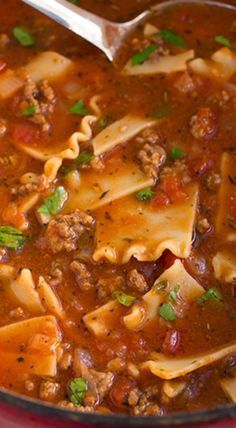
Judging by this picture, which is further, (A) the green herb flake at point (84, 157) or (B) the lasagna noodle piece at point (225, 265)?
(A) the green herb flake at point (84, 157)

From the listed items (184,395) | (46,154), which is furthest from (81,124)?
(184,395)

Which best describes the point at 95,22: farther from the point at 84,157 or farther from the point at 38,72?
the point at 84,157

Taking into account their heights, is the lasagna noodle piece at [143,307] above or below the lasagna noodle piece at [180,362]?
above

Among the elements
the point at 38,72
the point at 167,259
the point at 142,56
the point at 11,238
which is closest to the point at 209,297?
the point at 167,259

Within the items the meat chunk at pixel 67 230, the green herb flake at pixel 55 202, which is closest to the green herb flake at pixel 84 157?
Result: the green herb flake at pixel 55 202

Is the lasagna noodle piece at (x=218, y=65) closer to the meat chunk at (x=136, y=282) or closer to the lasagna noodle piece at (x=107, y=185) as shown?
the lasagna noodle piece at (x=107, y=185)

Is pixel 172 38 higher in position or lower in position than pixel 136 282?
higher
